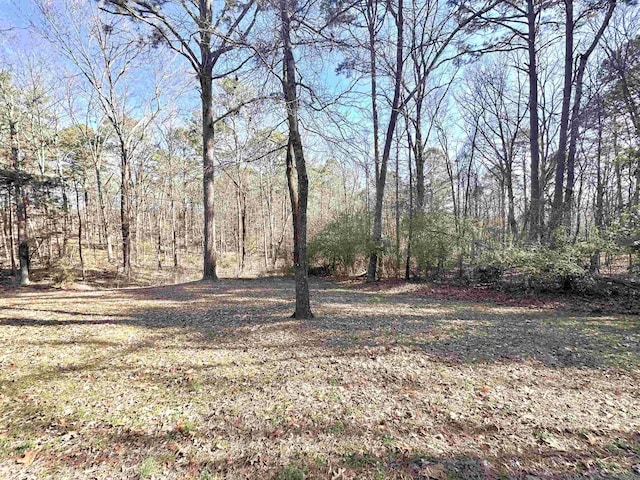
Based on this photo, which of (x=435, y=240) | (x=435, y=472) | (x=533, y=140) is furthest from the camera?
(x=435, y=240)

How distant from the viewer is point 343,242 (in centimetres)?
1266

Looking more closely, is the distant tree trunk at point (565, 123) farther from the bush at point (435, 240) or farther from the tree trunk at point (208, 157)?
the tree trunk at point (208, 157)

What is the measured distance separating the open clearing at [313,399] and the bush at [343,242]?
7345 mm

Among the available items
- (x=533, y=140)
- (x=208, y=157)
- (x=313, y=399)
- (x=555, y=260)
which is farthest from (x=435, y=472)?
(x=533, y=140)

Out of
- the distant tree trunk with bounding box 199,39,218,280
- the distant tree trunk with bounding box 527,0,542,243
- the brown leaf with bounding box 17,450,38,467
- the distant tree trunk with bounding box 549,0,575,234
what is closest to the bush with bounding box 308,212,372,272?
the distant tree trunk with bounding box 199,39,218,280

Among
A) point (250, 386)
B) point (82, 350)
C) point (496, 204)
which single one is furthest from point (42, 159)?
point (496, 204)

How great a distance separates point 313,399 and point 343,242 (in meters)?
10.1

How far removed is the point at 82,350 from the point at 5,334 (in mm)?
1474

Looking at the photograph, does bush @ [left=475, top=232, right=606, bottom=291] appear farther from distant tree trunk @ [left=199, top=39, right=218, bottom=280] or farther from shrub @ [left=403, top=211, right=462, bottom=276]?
distant tree trunk @ [left=199, top=39, right=218, bottom=280]

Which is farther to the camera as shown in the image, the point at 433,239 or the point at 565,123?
the point at 433,239

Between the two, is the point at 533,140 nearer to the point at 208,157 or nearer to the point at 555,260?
the point at 555,260

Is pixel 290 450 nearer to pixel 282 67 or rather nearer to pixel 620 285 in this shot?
pixel 282 67

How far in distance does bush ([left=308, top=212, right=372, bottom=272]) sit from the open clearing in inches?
289

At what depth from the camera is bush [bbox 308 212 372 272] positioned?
12.2 metres
